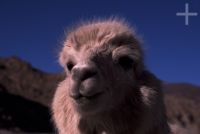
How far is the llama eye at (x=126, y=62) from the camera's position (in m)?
3.36

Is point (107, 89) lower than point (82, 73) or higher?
lower

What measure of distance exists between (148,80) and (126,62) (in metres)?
0.19

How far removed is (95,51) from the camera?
3258 millimetres

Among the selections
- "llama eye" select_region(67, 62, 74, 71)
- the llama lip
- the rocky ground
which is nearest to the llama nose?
the llama lip

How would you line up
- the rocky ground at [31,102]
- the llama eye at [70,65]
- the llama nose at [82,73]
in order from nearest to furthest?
the llama nose at [82,73], the llama eye at [70,65], the rocky ground at [31,102]

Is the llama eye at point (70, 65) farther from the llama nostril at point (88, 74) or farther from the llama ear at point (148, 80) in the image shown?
the llama ear at point (148, 80)

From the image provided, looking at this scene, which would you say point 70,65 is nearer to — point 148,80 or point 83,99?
point 83,99

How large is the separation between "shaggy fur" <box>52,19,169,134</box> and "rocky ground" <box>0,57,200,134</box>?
1637cm

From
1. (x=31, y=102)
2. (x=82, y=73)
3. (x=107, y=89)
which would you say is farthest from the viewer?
(x=31, y=102)

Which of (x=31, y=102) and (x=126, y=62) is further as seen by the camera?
Result: (x=31, y=102)

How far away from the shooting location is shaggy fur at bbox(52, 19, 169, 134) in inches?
121

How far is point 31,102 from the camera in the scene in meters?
28.8

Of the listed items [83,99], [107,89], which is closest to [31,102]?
[107,89]

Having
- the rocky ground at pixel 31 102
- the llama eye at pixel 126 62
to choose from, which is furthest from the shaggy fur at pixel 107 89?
the rocky ground at pixel 31 102
